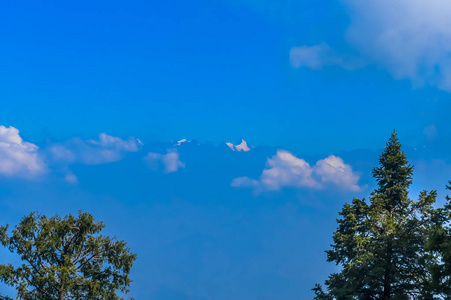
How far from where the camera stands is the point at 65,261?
939 inches

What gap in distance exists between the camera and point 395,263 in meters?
23.2

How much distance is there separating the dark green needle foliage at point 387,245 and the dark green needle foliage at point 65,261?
15.0 m

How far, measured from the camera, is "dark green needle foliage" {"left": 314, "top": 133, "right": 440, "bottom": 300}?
22.7 metres

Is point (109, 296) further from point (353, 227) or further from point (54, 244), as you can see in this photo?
point (353, 227)

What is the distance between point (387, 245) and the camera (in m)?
23.2

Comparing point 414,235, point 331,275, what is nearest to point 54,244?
point 331,275

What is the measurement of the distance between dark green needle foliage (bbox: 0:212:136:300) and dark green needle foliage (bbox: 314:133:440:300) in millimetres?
14993

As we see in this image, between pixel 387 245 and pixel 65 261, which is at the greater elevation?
pixel 387 245

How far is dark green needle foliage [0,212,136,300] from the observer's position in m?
23.0

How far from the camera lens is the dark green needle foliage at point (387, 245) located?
74.4 ft

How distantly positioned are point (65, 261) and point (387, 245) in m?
21.3

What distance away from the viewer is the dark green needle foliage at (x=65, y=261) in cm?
2305

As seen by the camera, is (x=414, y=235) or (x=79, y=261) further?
(x=79, y=261)

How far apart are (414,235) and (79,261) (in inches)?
894
